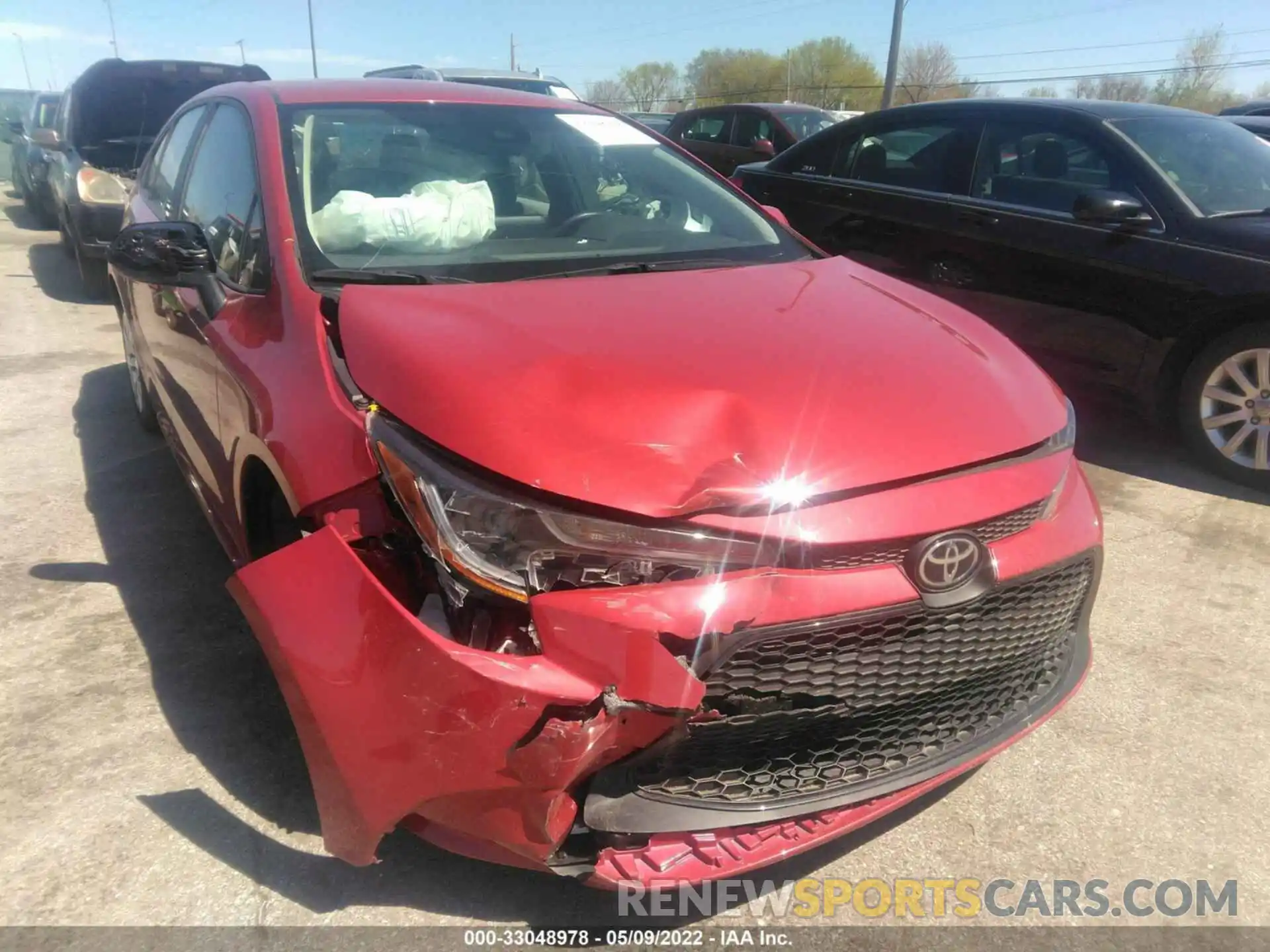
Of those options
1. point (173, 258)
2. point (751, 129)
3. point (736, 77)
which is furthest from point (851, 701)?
point (736, 77)

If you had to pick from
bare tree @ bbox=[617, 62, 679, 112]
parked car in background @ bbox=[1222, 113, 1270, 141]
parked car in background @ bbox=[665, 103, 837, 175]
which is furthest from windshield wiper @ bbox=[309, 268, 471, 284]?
bare tree @ bbox=[617, 62, 679, 112]

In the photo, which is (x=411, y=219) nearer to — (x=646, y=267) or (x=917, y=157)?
(x=646, y=267)

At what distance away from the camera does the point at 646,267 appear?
2756 millimetres

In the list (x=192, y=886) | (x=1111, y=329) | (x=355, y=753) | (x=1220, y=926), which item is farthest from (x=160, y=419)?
(x=1111, y=329)

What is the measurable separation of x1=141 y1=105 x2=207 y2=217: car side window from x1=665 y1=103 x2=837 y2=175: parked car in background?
8066 mm

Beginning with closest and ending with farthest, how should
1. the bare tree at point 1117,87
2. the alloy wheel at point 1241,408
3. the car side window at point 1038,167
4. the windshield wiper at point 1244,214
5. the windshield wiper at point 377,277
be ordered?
1. the windshield wiper at point 377,277
2. the alloy wheel at point 1241,408
3. the windshield wiper at point 1244,214
4. the car side window at point 1038,167
5. the bare tree at point 1117,87

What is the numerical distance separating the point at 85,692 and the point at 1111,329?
14.1ft

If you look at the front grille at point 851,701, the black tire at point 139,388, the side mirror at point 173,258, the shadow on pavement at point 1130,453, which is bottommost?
the shadow on pavement at point 1130,453

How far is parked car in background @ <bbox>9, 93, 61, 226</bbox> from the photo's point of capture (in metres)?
11.6

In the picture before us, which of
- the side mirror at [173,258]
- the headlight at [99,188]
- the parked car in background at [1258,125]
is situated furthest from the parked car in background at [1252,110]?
the side mirror at [173,258]

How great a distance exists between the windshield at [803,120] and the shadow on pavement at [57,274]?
25.7 feet

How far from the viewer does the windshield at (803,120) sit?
1197 centimetres

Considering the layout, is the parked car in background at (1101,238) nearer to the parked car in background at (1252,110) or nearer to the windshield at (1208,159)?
the windshield at (1208,159)

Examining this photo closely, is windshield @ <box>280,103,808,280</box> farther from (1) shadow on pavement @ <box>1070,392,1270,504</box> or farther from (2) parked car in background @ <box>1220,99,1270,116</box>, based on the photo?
(2) parked car in background @ <box>1220,99,1270,116</box>
